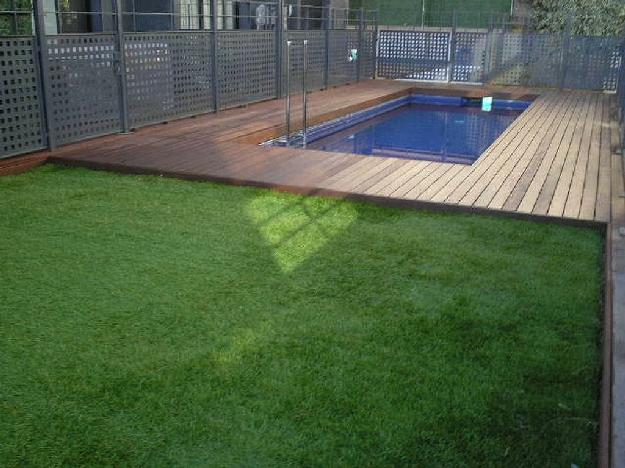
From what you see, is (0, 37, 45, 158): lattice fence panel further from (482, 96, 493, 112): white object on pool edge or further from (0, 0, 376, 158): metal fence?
(482, 96, 493, 112): white object on pool edge

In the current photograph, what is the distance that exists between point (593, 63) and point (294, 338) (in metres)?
10.4

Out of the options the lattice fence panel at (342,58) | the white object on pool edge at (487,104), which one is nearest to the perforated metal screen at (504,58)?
the lattice fence panel at (342,58)

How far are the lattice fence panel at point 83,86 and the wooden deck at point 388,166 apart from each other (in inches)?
6.9

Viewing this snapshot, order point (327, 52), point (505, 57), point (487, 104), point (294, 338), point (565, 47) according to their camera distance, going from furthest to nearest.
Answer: point (505, 57) < point (565, 47) < point (487, 104) < point (327, 52) < point (294, 338)

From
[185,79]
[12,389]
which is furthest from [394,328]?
[185,79]

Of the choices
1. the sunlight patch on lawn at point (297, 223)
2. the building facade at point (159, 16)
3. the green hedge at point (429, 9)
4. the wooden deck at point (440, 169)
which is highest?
the green hedge at point (429, 9)

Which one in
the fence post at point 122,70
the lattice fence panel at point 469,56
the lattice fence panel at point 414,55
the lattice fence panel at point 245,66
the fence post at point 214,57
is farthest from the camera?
the lattice fence panel at point 414,55

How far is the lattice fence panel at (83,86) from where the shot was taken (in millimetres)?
5445

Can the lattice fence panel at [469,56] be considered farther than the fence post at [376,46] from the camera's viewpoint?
No

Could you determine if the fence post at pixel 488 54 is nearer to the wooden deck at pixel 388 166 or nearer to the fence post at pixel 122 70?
the wooden deck at pixel 388 166

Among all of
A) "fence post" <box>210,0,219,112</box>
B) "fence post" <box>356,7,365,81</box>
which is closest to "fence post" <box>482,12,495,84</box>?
"fence post" <box>356,7,365,81</box>

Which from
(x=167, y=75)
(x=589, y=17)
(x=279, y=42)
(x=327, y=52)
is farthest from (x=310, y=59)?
(x=589, y=17)

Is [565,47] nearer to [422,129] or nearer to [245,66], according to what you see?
[422,129]

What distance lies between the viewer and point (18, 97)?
5074 mm
